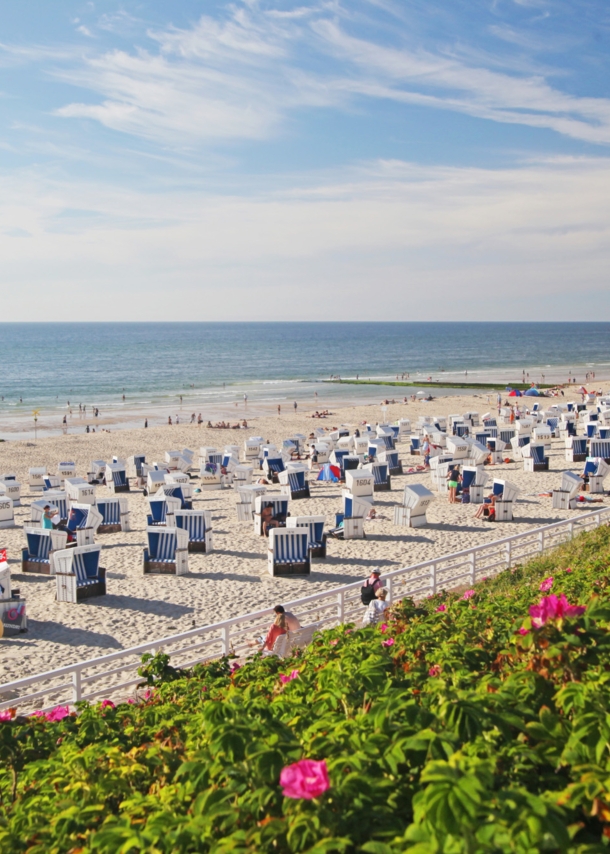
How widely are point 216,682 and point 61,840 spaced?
2.69 meters

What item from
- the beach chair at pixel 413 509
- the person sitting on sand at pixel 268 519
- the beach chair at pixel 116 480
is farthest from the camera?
the beach chair at pixel 116 480

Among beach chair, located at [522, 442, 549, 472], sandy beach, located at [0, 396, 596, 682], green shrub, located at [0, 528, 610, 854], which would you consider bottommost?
sandy beach, located at [0, 396, 596, 682]

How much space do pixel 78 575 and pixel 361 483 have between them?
28.9 feet

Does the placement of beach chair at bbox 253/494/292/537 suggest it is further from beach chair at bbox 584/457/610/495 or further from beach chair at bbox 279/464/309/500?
beach chair at bbox 584/457/610/495

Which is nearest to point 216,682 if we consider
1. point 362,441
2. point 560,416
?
point 362,441

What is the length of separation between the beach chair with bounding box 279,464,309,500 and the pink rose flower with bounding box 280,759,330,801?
18.6 meters

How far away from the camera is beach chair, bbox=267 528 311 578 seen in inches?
536

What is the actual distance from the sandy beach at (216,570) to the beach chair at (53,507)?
1.92 feet

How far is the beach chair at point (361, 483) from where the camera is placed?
63.1 feet

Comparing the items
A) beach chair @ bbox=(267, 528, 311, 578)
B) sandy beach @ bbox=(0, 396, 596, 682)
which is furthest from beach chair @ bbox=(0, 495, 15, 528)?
beach chair @ bbox=(267, 528, 311, 578)

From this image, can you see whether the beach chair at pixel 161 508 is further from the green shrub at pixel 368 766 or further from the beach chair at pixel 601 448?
the beach chair at pixel 601 448

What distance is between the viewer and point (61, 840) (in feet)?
9.87

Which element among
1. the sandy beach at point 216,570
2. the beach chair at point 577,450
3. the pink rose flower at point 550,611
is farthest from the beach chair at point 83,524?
the beach chair at point 577,450

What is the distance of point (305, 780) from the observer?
2467 millimetres
